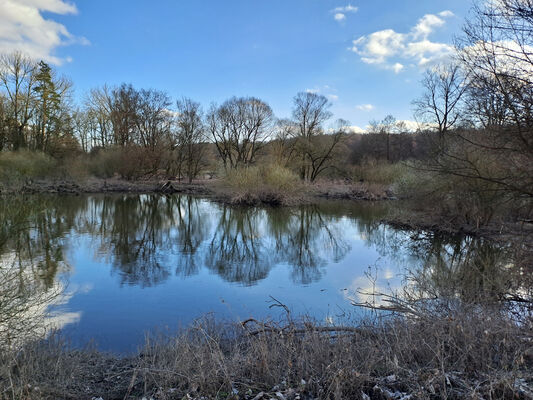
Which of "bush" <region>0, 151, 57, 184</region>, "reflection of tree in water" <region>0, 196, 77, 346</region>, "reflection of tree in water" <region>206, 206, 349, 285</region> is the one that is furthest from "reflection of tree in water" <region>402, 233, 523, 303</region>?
"bush" <region>0, 151, 57, 184</region>

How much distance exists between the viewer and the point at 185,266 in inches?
393

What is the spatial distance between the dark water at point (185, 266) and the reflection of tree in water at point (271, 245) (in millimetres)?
44

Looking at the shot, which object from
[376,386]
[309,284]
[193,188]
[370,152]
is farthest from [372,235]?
[370,152]

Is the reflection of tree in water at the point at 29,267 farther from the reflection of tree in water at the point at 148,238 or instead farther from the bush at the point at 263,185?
the bush at the point at 263,185

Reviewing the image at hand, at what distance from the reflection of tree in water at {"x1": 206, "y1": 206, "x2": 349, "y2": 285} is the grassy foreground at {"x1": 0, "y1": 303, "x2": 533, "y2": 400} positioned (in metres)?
4.95

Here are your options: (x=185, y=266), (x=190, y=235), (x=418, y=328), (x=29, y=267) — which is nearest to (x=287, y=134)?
(x=190, y=235)

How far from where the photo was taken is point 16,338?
4.13 meters

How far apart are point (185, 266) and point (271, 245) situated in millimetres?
4222

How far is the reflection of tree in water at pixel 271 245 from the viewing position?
9883 millimetres

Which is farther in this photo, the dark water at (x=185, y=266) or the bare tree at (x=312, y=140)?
the bare tree at (x=312, y=140)

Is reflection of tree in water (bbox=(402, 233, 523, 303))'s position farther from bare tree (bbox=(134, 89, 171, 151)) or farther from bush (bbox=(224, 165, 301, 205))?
bare tree (bbox=(134, 89, 171, 151))

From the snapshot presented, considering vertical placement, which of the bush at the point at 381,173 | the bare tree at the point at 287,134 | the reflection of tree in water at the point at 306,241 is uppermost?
the bare tree at the point at 287,134

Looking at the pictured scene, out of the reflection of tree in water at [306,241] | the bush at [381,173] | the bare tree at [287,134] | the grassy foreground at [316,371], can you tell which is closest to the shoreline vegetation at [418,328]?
the grassy foreground at [316,371]

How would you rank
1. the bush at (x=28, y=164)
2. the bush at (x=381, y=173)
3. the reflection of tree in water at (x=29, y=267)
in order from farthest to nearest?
1. the bush at (x=381, y=173)
2. the bush at (x=28, y=164)
3. the reflection of tree in water at (x=29, y=267)
